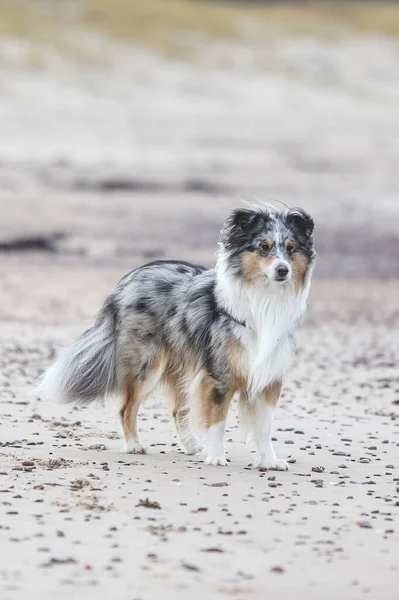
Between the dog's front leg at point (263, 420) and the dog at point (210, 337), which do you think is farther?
the dog's front leg at point (263, 420)

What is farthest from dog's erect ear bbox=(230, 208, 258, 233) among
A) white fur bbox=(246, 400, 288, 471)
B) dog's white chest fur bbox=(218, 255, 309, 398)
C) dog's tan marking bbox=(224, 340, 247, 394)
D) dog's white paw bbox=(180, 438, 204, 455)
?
dog's white paw bbox=(180, 438, 204, 455)

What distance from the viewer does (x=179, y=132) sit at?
4503 cm

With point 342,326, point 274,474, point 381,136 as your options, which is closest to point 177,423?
point 274,474

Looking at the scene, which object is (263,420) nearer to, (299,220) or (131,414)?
(131,414)

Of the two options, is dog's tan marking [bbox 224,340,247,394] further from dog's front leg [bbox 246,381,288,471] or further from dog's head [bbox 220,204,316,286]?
dog's head [bbox 220,204,316,286]

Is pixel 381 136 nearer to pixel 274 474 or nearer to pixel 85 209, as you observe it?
pixel 85 209

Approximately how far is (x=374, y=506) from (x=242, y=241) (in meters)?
1.87

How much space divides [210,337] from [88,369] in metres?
0.94

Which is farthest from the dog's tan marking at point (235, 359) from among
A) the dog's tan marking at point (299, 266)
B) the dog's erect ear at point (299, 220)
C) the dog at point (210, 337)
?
the dog's erect ear at point (299, 220)

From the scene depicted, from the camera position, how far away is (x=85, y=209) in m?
27.2

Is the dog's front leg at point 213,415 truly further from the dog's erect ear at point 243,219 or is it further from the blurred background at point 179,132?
the blurred background at point 179,132

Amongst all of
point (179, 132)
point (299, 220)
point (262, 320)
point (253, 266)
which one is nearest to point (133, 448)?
point (262, 320)

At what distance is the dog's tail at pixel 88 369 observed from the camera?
8234 mm

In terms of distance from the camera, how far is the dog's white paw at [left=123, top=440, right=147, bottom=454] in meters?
8.08
